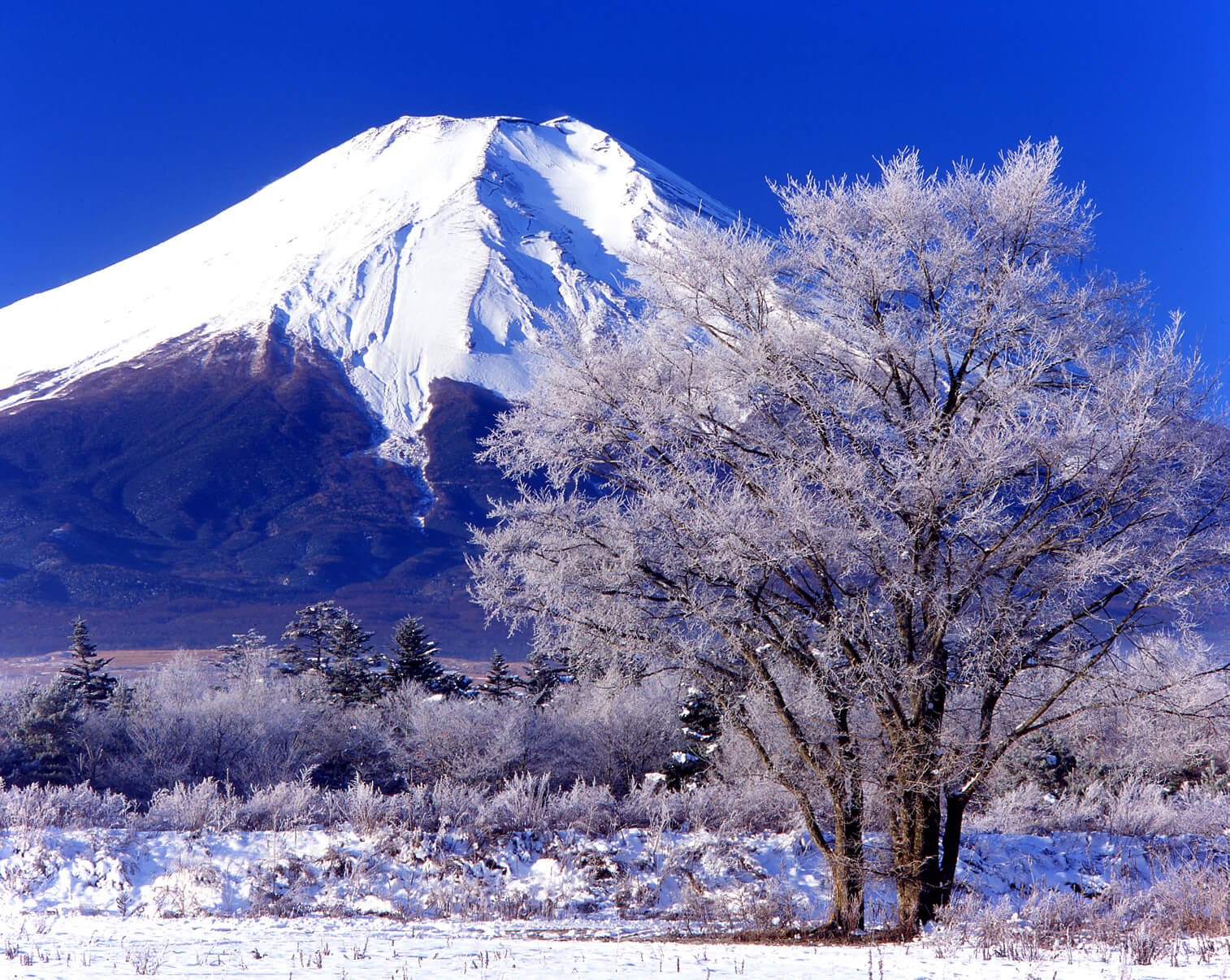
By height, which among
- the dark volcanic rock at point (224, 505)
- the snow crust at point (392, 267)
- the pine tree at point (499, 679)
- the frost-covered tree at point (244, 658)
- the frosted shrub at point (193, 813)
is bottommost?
the frosted shrub at point (193, 813)

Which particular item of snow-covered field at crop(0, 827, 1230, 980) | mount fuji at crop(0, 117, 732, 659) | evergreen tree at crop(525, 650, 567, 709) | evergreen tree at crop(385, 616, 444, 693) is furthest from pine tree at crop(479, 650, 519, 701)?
mount fuji at crop(0, 117, 732, 659)

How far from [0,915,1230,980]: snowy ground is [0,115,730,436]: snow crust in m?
110

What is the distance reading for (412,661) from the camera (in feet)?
81.0

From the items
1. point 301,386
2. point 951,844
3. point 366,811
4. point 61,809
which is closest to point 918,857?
point 951,844

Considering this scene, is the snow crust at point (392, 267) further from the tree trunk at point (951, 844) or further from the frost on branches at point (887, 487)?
the tree trunk at point (951, 844)

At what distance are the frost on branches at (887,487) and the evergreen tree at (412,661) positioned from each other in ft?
47.8

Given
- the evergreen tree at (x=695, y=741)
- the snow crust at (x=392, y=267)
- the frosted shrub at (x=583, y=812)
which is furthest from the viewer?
the snow crust at (x=392, y=267)

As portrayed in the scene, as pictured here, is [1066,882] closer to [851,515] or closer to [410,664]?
[851,515]

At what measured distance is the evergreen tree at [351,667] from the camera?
2389 centimetres

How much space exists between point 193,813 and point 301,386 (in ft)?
392

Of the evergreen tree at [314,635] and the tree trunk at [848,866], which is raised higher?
the evergreen tree at [314,635]

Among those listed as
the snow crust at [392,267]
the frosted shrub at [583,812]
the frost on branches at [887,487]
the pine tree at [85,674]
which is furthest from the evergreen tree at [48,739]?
the snow crust at [392,267]

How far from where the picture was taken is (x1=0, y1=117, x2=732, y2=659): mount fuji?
9081 centimetres

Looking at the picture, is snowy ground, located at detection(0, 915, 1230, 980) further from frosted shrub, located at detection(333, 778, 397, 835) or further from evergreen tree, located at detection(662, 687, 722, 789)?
evergreen tree, located at detection(662, 687, 722, 789)
